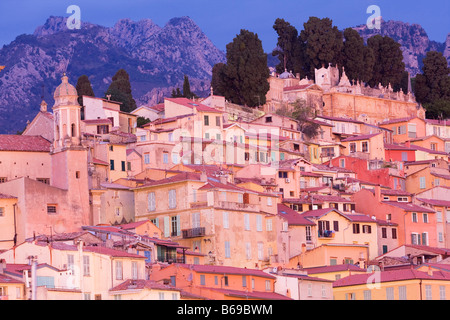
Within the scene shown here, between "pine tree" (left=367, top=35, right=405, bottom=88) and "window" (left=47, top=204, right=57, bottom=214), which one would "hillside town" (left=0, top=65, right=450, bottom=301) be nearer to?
"window" (left=47, top=204, right=57, bottom=214)

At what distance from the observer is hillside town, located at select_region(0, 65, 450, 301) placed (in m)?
47.0

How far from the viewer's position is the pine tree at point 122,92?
333 feet

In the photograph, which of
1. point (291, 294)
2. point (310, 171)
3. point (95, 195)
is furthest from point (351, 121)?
point (291, 294)

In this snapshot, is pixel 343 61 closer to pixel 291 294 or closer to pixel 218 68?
pixel 218 68

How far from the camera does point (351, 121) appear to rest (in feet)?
325

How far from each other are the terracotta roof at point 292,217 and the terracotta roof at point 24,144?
12.8 meters

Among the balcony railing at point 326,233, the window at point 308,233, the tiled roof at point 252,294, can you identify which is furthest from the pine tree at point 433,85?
the tiled roof at point 252,294

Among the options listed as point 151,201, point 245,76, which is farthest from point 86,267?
point 245,76

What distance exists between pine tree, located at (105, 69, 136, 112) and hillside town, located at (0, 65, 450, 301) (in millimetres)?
7462

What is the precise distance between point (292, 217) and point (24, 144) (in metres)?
14.7

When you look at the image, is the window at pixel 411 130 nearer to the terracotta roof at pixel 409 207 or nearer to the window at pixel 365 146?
the window at pixel 365 146

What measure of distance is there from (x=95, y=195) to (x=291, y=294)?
13368 millimetres

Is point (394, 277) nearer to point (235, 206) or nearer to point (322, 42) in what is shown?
point (235, 206)

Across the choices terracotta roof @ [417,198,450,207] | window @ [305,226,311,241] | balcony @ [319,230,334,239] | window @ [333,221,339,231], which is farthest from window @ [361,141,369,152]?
window @ [305,226,311,241]
